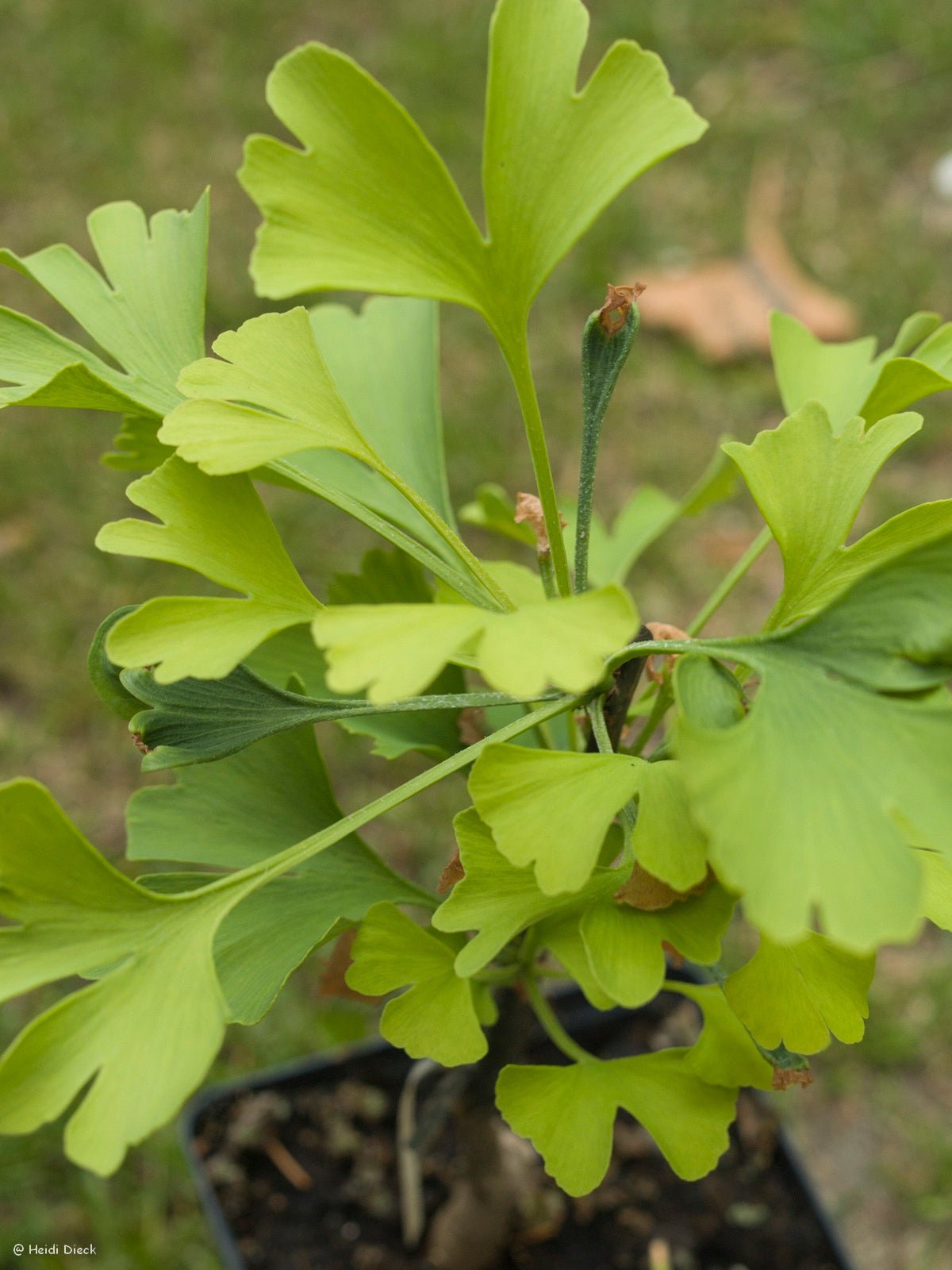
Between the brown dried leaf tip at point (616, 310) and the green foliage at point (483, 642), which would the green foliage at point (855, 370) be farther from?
the green foliage at point (483, 642)

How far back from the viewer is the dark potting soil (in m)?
0.90

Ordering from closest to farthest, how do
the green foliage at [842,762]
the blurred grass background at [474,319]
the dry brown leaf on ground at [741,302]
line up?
1. the green foliage at [842,762]
2. the blurred grass background at [474,319]
3. the dry brown leaf on ground at [741,302]

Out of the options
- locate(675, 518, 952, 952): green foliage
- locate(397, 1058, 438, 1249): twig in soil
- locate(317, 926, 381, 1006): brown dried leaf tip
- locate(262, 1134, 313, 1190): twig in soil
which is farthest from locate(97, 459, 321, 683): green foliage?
locate(262, 1134, 313, 1190): twig in soil

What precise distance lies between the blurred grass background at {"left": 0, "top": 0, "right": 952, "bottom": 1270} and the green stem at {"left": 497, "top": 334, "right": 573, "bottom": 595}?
0.52 metres

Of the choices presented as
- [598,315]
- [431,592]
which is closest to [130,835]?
[431,592]

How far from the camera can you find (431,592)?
0.66 meters

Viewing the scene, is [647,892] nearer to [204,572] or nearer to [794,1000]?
[794,1000]

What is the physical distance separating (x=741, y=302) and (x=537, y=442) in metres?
1.58

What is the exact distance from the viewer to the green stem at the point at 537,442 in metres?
0.50

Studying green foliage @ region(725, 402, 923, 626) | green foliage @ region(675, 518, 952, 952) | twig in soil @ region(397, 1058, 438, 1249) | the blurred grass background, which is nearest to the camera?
green foliage @ region(675, 518, 952, 952)

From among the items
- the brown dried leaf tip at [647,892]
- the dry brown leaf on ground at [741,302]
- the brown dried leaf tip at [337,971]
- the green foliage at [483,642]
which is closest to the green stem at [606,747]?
the brown dried leaf tip at [647,892]

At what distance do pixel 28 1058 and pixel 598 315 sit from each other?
0.37 m

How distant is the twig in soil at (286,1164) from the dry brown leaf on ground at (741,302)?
1382 mm

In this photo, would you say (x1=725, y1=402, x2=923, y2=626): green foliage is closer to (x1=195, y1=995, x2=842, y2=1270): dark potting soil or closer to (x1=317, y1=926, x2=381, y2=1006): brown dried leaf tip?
(x1=317, y1=926, x2=381, y2=1006): brown dried leaf tip
